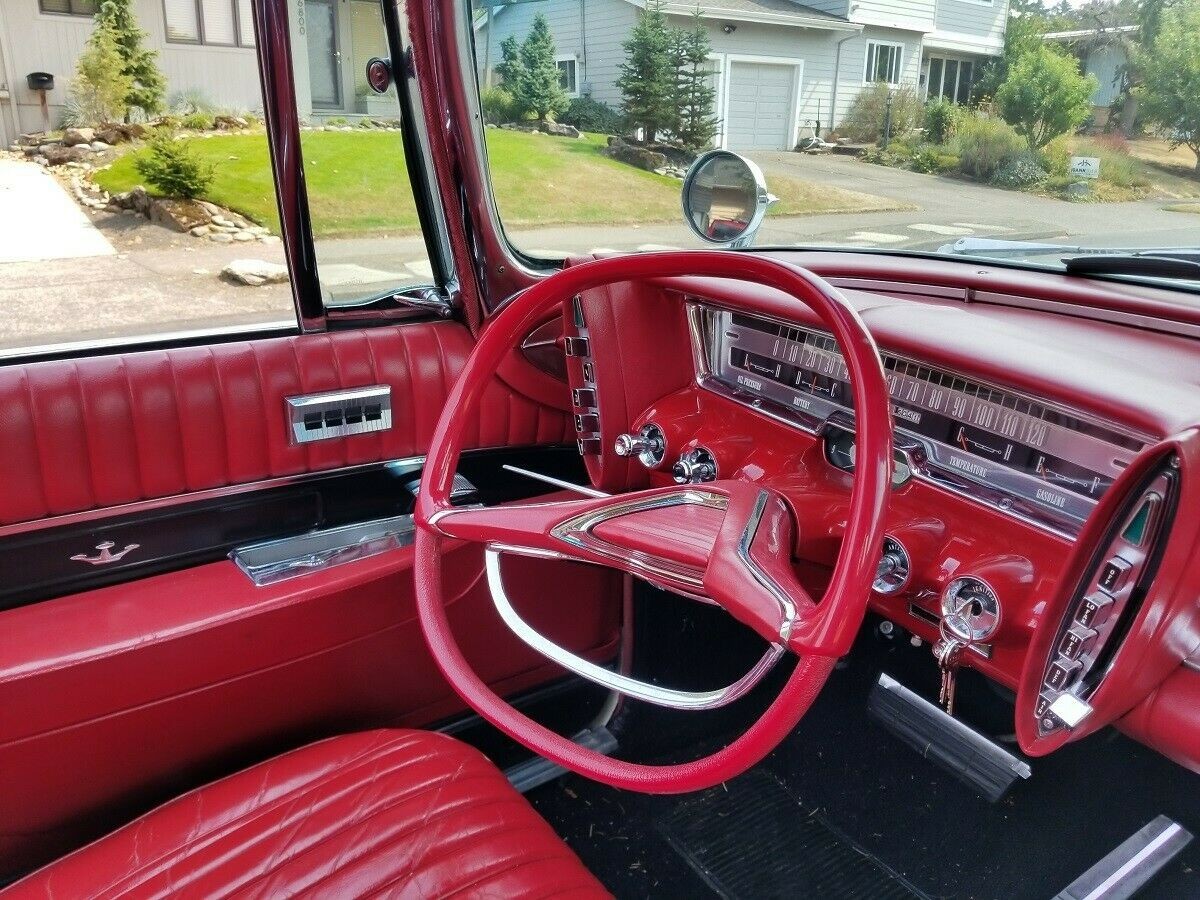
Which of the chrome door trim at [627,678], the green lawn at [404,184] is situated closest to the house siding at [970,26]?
the green lawn at [404,184]

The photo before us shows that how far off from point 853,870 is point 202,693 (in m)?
1.30

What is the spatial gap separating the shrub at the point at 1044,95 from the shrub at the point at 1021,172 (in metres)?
0.04

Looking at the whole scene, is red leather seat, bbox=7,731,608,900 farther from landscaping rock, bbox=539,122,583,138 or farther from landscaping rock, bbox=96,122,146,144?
landscaping rock, bbox=539,122,583,138

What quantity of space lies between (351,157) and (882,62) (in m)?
1.24

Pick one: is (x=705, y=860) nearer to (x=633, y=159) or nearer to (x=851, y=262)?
(x=851, y=262)

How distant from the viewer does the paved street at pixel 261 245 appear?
156 centimetres

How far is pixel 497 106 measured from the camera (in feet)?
7.30

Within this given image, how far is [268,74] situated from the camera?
201cm

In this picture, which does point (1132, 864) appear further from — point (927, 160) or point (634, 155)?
point (634, 155)

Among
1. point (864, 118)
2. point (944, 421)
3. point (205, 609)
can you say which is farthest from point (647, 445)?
point (205, 609)

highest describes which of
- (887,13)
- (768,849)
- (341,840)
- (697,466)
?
(887,13)

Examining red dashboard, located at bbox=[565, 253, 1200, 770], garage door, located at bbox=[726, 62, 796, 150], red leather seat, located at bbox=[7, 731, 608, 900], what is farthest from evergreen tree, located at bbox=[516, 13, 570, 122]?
red leather seat, located at bbox=[7, 731, 608, 900]

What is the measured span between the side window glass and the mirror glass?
752 millimetres

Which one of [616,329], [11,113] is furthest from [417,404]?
[11,113]
